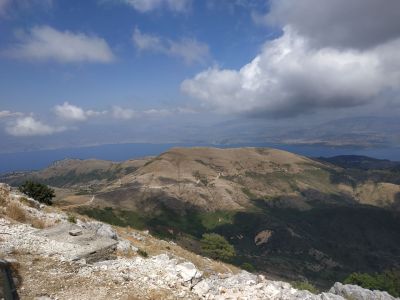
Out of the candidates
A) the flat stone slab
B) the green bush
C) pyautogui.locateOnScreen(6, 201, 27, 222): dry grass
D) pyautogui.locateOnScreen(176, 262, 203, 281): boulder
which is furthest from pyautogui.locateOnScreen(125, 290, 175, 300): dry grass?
the green bush

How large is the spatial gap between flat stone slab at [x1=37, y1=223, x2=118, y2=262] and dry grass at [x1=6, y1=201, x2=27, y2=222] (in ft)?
17.4

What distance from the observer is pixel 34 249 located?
76.5ft

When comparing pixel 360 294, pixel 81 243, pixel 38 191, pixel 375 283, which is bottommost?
pixel 375 283

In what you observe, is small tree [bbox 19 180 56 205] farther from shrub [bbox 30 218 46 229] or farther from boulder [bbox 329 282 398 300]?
boulder [bbox 329 282 398 300]

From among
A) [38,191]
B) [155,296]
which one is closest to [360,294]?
[155,296]

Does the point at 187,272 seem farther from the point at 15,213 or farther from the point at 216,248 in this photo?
the point at 216,248

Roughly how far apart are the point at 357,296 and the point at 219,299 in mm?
25447

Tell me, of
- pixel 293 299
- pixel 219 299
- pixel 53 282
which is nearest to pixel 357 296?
pixel 293 299

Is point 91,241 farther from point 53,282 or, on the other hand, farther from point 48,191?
point 48,191

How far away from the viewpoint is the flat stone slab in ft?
77.3

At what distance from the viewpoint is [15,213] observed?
31391 mm

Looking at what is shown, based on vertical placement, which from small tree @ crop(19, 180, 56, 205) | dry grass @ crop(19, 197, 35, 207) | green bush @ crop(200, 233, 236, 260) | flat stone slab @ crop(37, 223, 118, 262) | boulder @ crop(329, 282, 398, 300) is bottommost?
green bush @ crop(200, 233, 236, 260)

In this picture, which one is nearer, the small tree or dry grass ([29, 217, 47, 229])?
dry grass ([29, 217, 47, 229])

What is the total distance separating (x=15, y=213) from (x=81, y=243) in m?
10.0
